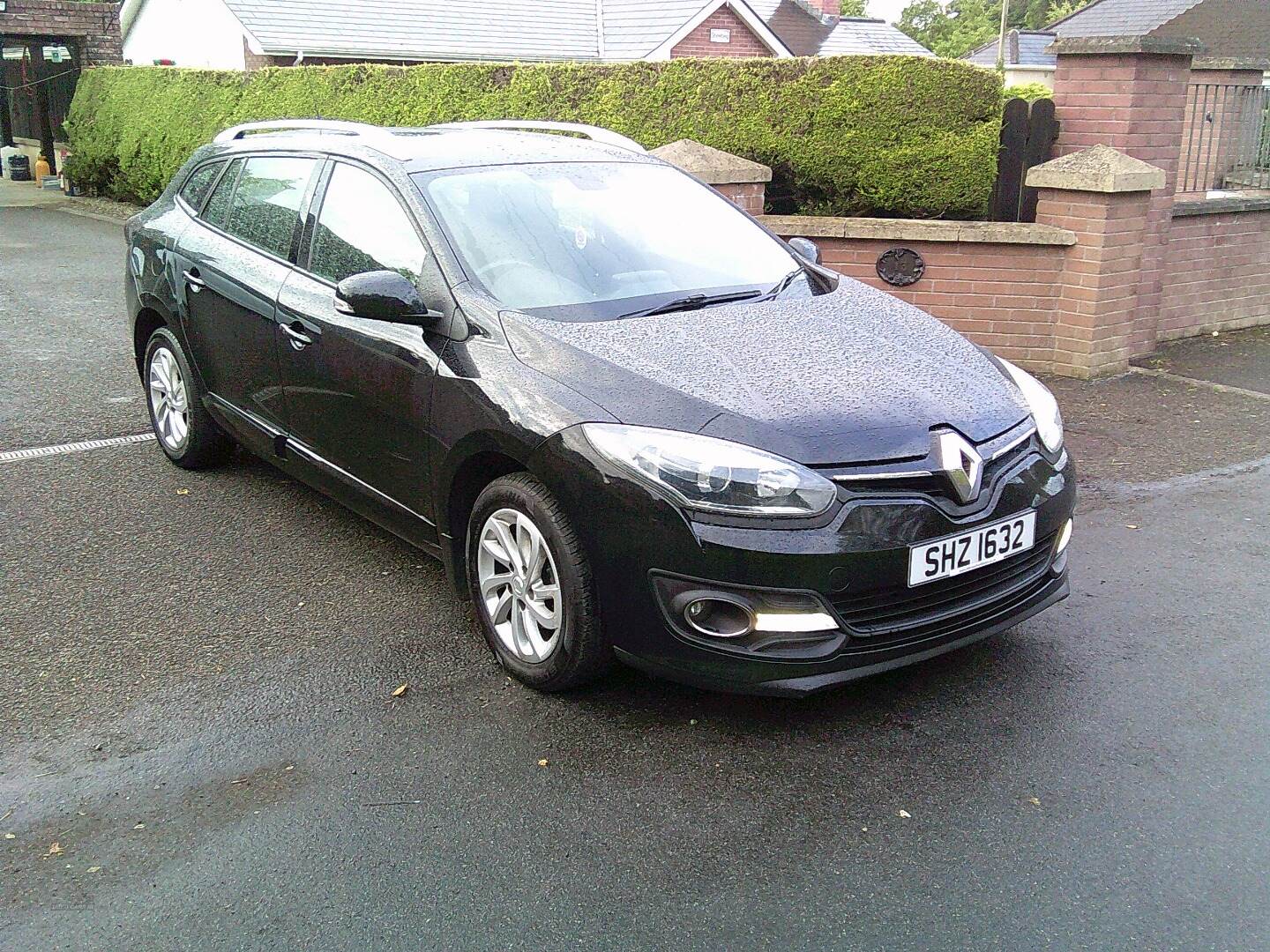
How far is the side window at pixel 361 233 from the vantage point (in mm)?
4402

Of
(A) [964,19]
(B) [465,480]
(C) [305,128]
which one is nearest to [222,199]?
(C) [305,128]

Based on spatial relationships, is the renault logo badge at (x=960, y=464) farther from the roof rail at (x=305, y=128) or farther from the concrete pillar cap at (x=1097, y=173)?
the concrete pillar cap at (x=1097, y=173)

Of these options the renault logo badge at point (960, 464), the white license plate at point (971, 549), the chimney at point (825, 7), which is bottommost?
the white license plate at point (971, 549)

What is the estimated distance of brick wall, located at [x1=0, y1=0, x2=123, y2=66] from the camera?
2386 centimetres

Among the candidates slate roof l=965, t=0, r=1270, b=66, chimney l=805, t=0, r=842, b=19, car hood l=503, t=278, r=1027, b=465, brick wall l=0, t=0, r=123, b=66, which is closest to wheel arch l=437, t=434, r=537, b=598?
car hood l=503, t=278, r=1027, b=465

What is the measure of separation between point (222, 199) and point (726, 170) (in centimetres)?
396

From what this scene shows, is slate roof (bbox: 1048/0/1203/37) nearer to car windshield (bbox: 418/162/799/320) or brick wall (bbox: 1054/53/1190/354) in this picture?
brick wall (bbox: 1054/53/1190/354)

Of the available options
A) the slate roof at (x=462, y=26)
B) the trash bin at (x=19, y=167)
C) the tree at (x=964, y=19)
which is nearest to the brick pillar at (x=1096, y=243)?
the slate roof at (x=462, y=26)

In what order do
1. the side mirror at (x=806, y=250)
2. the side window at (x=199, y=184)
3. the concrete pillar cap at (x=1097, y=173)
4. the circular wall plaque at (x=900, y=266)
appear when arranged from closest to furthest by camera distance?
1. the side mirror at (x=806, y=250)
2. the side window at (x=199, y=184)
3. the concrete pillar cap at (x=1097, y=173)
4. the circular wall plaque at (x=900, y=266)

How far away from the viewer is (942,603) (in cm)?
358

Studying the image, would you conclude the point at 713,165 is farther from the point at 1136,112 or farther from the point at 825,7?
the point at 825,7

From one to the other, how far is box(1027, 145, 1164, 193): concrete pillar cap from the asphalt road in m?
3.60

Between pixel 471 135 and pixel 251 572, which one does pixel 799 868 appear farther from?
pixel 471 135

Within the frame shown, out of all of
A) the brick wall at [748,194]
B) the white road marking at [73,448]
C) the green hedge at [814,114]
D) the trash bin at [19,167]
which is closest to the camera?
the white road marking at [73,448]
